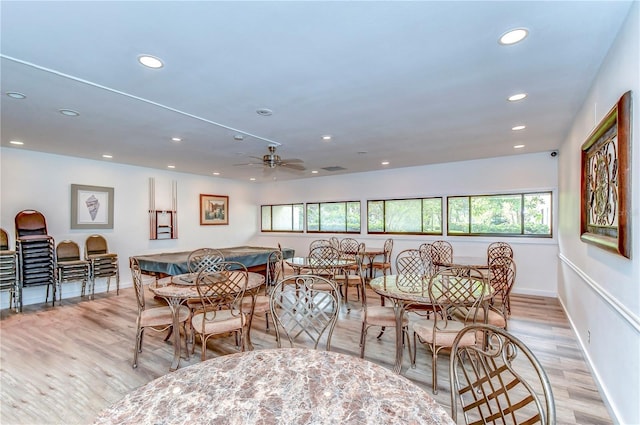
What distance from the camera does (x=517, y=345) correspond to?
1.18 meters

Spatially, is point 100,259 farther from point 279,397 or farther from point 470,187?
point 470,187

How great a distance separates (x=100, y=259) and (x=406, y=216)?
6.35 metres

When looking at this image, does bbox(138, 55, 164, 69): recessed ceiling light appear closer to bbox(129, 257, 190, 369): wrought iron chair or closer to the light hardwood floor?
bbox(129, 257, 190, 369): wrought iron chair

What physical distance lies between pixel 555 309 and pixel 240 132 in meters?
5.46

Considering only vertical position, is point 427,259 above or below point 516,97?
below

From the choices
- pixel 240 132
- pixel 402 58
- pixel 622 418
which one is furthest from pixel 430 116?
pixel 622 418

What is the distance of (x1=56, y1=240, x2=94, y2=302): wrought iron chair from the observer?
5.53 m

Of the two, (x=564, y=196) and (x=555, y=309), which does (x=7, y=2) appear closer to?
(x=564, y=196)

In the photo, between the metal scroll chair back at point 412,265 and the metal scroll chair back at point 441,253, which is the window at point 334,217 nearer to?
the metal scroll chair back at point 412,265

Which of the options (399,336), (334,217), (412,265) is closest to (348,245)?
(334,217)

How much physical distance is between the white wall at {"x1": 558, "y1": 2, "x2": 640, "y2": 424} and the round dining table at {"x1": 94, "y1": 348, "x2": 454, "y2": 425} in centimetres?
166

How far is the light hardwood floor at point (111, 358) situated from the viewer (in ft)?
8.23

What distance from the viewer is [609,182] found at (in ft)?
7.79

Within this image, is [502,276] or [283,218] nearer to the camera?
[502,276]
